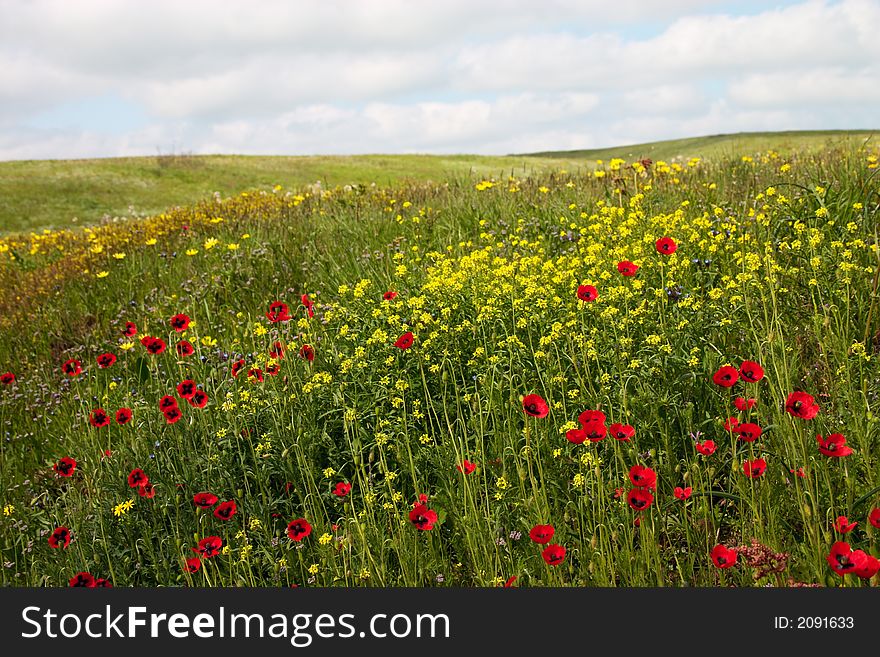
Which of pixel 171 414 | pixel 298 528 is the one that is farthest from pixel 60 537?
pixel 298 528

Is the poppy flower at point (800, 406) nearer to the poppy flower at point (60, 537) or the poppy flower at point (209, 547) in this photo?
the poppy flower at point (209, 547)

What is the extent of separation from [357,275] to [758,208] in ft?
10.1

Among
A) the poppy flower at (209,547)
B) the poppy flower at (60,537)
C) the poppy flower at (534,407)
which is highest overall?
the poppy flower at (534,407)

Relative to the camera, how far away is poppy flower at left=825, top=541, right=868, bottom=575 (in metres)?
1.68

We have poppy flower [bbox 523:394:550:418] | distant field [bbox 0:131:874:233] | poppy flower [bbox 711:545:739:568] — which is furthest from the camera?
distant field [bbox 0:131:874:233]

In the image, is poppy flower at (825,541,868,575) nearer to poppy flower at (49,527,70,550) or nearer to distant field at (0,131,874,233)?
poppy flower at (49,527,70,550)

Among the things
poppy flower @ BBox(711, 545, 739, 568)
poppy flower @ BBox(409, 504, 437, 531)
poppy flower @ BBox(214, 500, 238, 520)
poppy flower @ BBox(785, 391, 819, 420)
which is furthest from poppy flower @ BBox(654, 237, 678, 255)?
poppy flower @ BBox(214, 500, 238, 520)

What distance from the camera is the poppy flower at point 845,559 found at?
1680 mm

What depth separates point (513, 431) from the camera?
2.86 m

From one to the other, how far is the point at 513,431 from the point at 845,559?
1345 millimetres

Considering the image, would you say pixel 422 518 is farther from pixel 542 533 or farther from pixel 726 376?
pixel 726 376

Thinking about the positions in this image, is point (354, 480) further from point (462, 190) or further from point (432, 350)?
point (462, 190)

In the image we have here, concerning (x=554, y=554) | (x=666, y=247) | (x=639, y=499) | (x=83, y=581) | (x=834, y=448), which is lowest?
(x=83, y=581)

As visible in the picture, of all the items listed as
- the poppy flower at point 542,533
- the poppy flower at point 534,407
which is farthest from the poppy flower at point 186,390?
the poppy flower at point 542,533
